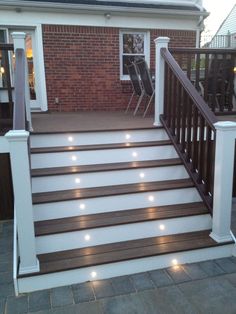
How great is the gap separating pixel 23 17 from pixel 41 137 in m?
3.32

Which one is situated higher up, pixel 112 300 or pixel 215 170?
pixel 215 170

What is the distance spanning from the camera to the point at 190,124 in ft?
11.2

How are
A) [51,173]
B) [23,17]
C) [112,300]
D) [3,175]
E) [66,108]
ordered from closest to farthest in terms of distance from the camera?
[112,300]
[51,173]
[3,175]
[23,17]
[66,108]

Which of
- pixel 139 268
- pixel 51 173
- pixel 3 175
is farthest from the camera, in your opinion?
pixel 3 175

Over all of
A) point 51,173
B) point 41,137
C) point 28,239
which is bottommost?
point 28,239

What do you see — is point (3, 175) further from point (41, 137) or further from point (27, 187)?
point (27, 187)

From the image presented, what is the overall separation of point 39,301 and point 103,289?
0.46 meters

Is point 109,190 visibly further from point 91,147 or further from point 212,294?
point 212,294

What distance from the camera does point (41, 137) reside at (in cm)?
363

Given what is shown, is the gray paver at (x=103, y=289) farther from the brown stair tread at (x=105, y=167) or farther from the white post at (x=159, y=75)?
the white post at (x=159, y=75)

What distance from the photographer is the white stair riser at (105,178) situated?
3.16 m

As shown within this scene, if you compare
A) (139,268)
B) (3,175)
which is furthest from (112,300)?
(3,175)

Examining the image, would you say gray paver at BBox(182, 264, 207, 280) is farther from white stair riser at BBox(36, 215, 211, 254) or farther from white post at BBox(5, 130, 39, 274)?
white post at BBox(5, 130, 39, 274)

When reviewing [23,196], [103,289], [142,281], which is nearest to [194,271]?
[142,281]
